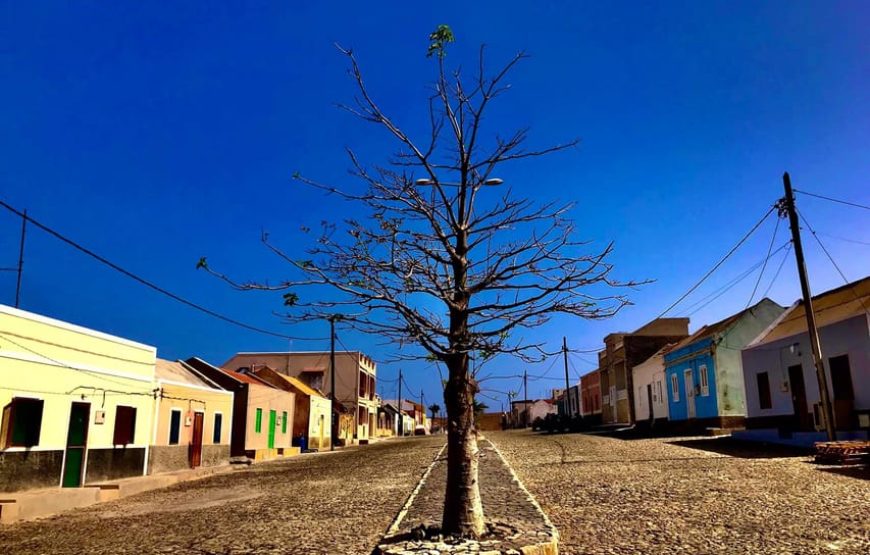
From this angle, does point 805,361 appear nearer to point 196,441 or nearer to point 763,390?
point 763,390

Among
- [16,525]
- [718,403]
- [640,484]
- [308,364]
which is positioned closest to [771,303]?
[718,403]

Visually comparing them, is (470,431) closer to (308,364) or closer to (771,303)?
(771,303)

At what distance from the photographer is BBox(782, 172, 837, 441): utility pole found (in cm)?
1622

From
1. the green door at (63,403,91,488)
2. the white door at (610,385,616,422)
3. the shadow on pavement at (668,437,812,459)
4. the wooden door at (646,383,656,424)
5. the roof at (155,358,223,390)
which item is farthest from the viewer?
the white door at (610,385,616,422)

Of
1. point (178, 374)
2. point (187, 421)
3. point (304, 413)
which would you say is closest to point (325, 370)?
point (304, 413)

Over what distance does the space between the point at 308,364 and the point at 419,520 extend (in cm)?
4611

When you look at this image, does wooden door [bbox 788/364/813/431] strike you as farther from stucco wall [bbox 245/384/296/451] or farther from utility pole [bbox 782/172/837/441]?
stucco wall [bbox 245/384/296/451]

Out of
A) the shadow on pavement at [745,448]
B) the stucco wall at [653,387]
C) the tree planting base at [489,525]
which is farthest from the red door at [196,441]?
the stucco wall at [653,387]

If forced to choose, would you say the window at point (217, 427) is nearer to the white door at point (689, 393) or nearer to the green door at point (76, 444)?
the green door at point (76, 444)

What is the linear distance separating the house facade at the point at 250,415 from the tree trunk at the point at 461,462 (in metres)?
23.5

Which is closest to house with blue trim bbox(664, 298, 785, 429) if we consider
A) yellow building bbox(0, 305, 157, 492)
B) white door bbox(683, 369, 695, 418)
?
white door bbox(683, 369, 695, 418)

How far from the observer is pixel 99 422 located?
17.2 meters

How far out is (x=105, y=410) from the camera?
17562 mm

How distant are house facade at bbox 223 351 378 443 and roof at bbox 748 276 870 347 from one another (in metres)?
35.6
